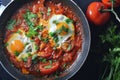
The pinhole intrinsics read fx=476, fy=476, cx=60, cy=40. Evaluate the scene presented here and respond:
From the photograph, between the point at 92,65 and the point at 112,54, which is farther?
the point at 92,65

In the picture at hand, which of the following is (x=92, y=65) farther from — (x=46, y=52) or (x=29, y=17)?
Result: (x=29, y=17)

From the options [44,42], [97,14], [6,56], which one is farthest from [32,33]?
[97,14]

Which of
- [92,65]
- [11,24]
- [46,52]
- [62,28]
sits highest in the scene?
[11,24]

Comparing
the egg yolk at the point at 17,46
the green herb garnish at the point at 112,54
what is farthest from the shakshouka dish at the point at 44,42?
the green herb garnish at the point at 112,54

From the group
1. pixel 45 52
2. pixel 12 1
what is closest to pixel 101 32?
pixel 45 52

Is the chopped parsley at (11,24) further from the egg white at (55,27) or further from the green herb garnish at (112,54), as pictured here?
the green herb garnish at (112,54)

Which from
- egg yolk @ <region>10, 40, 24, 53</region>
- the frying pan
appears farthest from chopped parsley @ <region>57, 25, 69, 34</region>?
egg yolk @ <region>10, 40, 24, 53</region>
